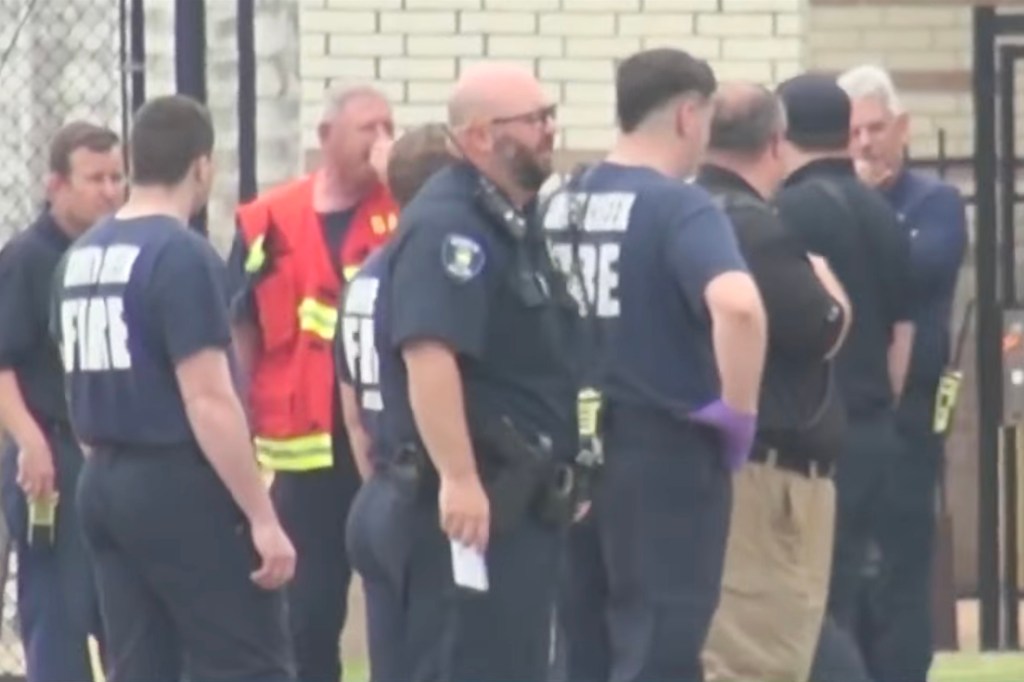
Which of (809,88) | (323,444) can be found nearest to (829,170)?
(809,88)

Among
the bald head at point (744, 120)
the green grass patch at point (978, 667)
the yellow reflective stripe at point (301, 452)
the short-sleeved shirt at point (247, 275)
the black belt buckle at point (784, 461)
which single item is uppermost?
the bald head at point (744, 120)

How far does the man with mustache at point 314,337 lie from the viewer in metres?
9.59

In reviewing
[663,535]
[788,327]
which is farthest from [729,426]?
[788,327]

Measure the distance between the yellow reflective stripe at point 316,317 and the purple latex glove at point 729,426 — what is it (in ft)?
6.18

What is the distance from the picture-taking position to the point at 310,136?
12188mm

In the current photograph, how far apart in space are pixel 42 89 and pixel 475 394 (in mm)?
5261

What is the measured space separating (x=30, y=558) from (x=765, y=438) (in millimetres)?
2256

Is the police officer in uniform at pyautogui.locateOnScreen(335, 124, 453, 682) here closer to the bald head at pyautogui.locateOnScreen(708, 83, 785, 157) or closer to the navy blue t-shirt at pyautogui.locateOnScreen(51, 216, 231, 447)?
the navy blue t-shirt at pyautogui.locateOnScreen(51, 216, 231, 447)

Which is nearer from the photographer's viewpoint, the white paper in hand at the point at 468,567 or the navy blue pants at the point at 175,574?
the white paper in hand at the point at 468,567

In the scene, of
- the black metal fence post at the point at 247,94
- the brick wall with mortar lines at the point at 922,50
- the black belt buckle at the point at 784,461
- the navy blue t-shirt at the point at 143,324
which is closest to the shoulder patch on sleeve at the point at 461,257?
the navy blue t-shirt at the point at 143,324

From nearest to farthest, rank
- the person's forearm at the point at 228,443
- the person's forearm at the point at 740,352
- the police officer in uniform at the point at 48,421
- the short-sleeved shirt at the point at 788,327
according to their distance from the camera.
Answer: the person's forearm at the point at 740,352 < the person's forearm at the point at 228,443 < the short-sleeved shirt at the point at 788,327 < the police officer in uniform at the point at 48,421

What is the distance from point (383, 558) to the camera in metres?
7.56

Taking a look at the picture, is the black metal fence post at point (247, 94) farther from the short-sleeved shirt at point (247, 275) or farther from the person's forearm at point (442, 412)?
the person's forearm at point (442, 412)

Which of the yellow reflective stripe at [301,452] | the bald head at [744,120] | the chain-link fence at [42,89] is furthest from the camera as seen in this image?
the chain-link fence at [42,89]
